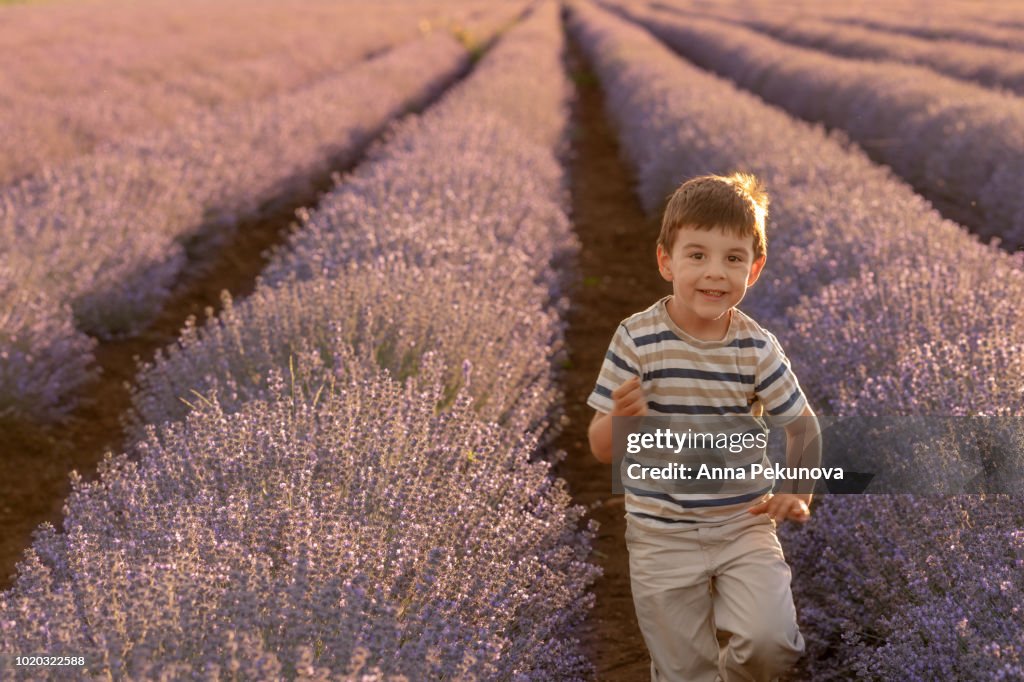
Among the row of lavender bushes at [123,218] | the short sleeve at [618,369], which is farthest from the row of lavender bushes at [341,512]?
the row of lavender bushes at [123,218]

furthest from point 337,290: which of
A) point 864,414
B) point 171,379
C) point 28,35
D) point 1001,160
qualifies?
point 28,35

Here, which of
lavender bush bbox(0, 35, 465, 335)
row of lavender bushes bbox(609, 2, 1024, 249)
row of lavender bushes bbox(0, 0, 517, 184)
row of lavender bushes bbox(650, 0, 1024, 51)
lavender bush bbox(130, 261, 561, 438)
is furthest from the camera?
row of lavender bushes bbox(650, 0, 1024, 51)

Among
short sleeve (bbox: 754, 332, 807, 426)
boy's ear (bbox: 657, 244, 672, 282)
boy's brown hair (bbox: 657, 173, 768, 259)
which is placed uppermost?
boy's brown hair (bbox: 657, 173, 768, 259)

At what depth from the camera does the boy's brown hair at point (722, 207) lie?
2.06 m

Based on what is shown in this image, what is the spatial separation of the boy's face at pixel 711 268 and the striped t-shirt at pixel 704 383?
0.33 feet

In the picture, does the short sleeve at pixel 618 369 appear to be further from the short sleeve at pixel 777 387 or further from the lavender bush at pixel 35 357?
the lavender bush at pixel 35 357

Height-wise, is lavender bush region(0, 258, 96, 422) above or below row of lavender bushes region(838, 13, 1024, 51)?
below

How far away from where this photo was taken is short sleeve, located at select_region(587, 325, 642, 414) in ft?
7.14

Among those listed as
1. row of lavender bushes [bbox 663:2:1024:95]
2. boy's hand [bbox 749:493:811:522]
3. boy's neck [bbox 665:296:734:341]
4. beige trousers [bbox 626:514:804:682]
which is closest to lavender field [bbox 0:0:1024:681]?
beige trousers [bbox 626:514:804:682]

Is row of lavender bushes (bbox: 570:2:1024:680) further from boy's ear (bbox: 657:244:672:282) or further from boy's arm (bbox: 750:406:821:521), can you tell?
boy's ear (bbox: 657:244:672:282)

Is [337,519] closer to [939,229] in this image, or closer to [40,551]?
[40,551]

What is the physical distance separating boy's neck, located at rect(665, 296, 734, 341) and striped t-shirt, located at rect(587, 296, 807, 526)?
0.01 m

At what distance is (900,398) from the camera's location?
2945 millimetres

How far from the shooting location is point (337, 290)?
379 cm
